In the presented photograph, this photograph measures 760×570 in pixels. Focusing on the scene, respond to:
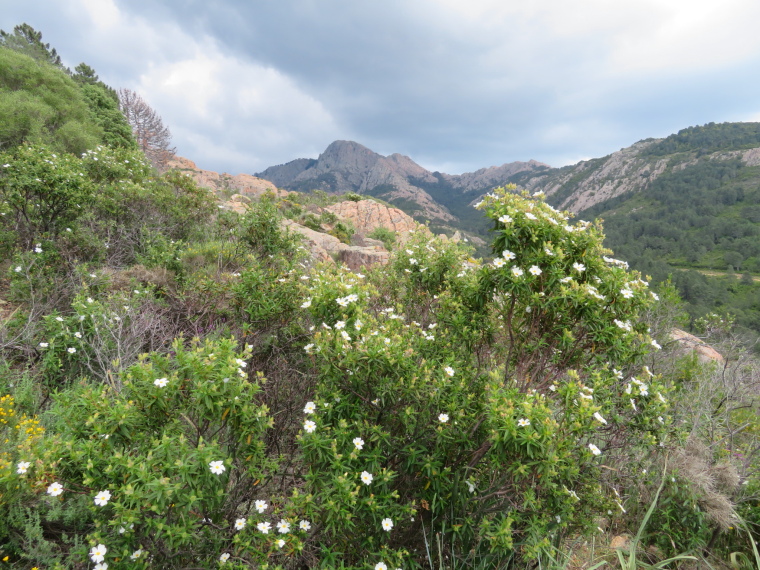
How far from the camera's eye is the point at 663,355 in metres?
7.14

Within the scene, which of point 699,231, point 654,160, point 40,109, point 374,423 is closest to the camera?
point 374,423

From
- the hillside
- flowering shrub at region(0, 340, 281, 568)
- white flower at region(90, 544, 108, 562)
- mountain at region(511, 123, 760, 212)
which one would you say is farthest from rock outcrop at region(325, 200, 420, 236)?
mountain at region(511, 123, 760, 212)

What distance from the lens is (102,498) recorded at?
188 centimetres

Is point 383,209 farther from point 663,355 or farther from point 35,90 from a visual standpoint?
point 663,355

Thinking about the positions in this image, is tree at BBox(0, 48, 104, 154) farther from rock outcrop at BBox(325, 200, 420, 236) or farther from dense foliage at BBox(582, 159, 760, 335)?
dense foliage at BBox(582, 159, 760, 335)

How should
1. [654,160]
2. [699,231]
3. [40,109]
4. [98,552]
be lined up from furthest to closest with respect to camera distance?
[654,160]
[699,231]
[40,109]
[98,552]

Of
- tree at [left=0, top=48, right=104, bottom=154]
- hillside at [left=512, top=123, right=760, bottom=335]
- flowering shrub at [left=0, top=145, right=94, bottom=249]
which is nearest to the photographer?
flowering shrub at [left=0, top=145, right=94, bottom=249]

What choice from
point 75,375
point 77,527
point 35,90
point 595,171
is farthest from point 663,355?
point 595,171

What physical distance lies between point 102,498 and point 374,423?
175 cm

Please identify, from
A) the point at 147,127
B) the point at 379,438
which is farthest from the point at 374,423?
the point at 147,127

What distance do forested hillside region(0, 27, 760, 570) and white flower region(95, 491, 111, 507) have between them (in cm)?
4

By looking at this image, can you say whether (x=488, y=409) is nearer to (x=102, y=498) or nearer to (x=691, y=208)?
(x=102, y=498)

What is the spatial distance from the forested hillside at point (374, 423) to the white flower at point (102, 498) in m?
0.04

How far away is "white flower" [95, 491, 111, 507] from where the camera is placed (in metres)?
1.84
